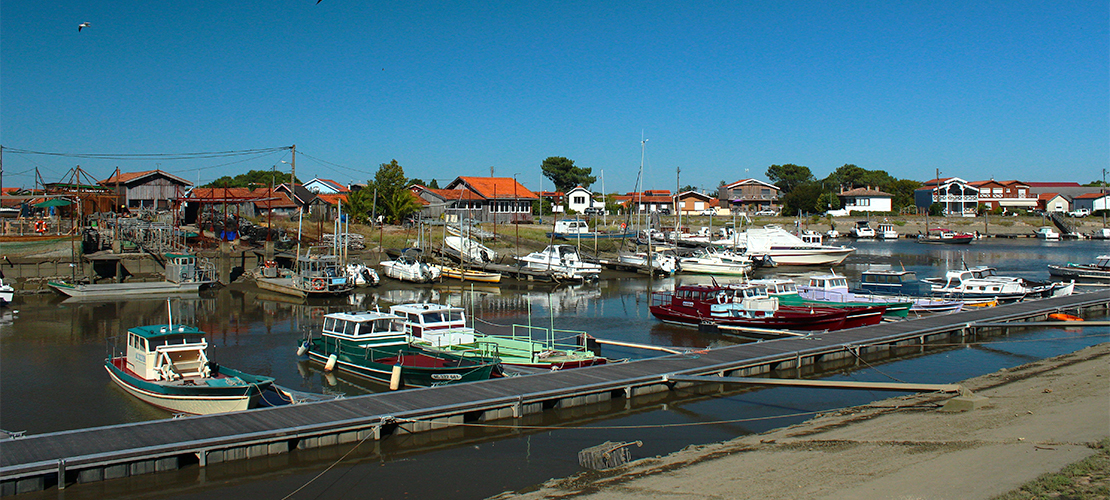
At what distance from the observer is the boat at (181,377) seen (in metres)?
16.9

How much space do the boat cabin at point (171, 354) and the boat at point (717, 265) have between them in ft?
138

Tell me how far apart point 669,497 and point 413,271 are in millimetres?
39330

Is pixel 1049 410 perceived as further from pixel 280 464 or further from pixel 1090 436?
pixel 280 464

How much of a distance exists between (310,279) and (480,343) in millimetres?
22758

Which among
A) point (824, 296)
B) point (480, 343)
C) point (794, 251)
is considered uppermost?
point (794, 251)

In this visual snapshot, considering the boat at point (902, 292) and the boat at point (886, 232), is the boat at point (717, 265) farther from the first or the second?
the boat at point (886, 232)

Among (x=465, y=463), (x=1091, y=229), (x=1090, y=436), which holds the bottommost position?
(x=465, y=463)

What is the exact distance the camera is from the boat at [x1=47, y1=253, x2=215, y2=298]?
40625 mm

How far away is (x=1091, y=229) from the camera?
329 ft

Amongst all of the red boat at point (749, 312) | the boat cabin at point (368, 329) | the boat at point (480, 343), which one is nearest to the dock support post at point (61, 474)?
the boat cabin at point (368, 329)

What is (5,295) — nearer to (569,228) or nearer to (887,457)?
(887,457)

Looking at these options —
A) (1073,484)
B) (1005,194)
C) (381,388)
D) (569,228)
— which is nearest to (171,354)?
(381,388)

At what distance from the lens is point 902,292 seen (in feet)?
127

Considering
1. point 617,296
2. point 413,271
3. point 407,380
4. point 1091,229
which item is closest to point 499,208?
point 413,271
